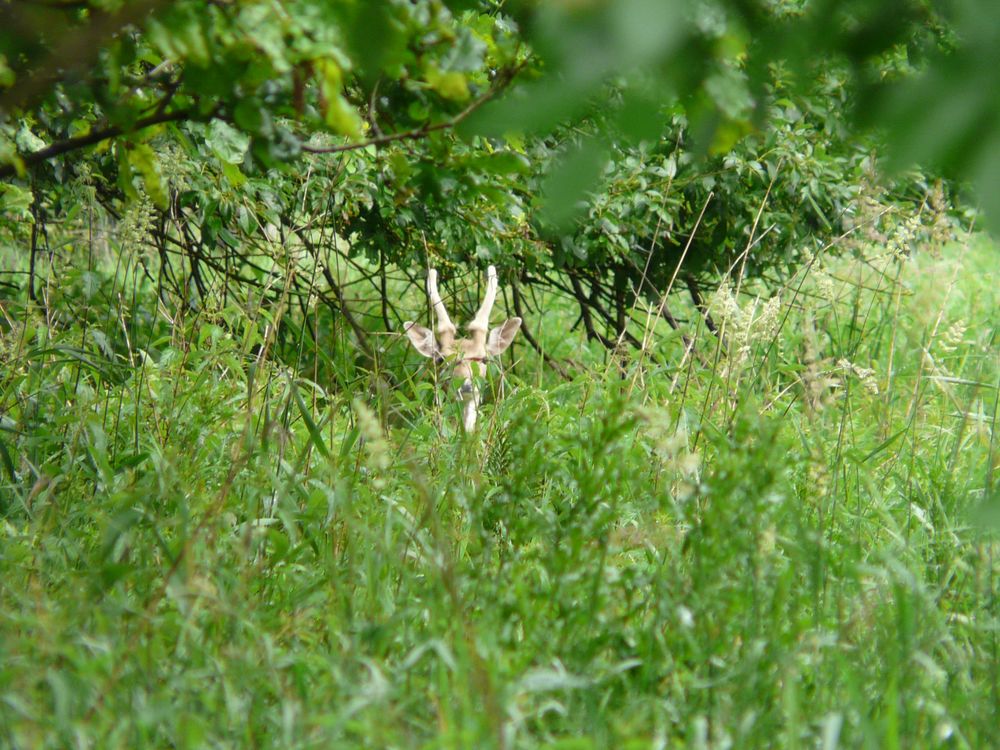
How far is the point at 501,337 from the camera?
441 centimetres

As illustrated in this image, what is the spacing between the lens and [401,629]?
6.52 ft

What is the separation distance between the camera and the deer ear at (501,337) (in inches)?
172

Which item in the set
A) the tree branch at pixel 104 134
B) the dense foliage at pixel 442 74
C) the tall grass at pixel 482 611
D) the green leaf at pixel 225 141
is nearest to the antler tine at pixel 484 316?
the dense foliage at pixel 442 74

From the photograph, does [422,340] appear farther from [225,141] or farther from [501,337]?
[225,141]

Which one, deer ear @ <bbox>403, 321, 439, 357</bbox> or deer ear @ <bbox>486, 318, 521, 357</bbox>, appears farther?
deer ear @ <bbox>486, 318, 521, 357</bbox>

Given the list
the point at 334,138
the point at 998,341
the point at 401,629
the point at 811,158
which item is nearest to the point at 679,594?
the point at 401,629

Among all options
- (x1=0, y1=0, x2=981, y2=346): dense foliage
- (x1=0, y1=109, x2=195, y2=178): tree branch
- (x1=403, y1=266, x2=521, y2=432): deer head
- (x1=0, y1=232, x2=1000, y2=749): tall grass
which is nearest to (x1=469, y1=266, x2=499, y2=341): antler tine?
(x1=403, y1=266, x2=521, y2=432): deer head

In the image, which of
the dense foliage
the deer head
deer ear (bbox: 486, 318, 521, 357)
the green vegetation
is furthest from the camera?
deer ear (bbox: 486, 318, 521, 357)

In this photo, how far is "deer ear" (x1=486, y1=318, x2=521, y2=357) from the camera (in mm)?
4359

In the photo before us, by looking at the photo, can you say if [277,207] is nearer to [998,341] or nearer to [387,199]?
[387,199]

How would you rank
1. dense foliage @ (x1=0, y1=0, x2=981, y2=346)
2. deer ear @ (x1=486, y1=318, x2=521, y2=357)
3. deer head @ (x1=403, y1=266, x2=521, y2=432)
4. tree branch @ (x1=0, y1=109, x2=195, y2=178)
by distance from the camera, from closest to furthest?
1. dense foliage @ (x1=0, y1=0, x2=981, y2=346)
2. tree branch @ (x1=0, y1=109, x2=195, y2=178)
3. deer head @ (x1=403, y1=266, x2=521, y2=432)
4. deer ear @ (x1=486, y1=318, x2=521, y2=357)

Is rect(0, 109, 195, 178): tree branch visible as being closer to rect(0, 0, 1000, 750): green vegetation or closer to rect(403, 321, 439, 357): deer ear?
rect(0, 0, 1000, 750): green vegetation

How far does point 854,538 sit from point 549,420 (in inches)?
43.3

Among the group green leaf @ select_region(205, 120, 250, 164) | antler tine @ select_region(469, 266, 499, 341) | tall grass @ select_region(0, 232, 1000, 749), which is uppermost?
green leaf @ select_region(205, 120, 250, 164)
